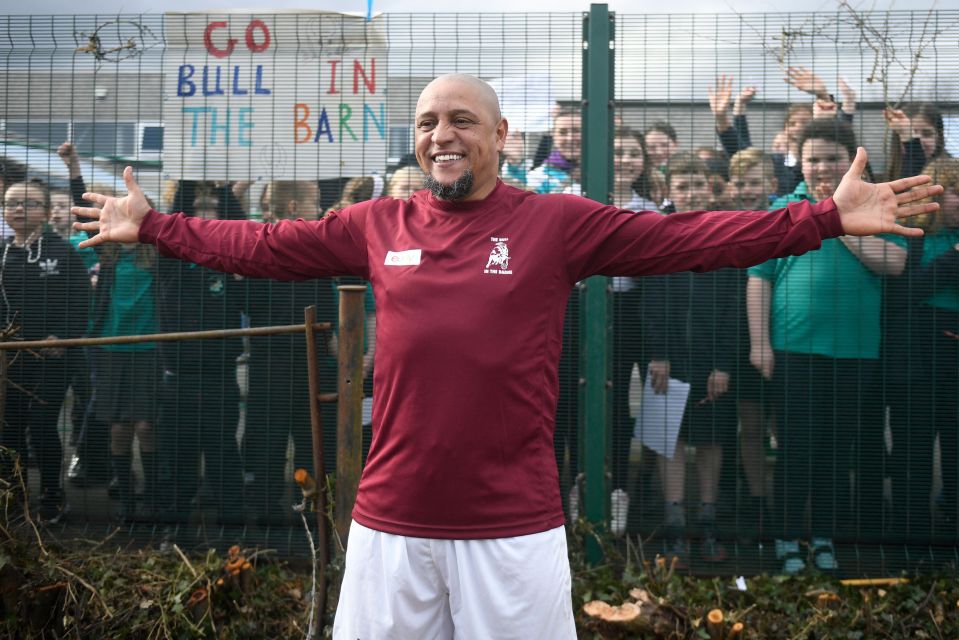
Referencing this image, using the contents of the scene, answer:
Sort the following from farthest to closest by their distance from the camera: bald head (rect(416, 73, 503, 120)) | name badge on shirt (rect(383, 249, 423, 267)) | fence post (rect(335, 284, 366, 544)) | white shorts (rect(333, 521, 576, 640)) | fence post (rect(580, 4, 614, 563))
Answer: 1. fence post (rect(580, 4, 614, 563))
2. fence post (rect(335, 284, 366, 544))
3. bald head (rect(416, 73, 503, 120))
4. name badge on shirt (rect(383, 249, 423, 267))
5. white shorts (rect(333, 521, 576, 640))

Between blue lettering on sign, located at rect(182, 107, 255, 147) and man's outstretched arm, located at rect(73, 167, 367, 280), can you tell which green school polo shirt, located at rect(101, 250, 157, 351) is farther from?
man's outstretched arm, located at rect(73, 167, 367, 280)

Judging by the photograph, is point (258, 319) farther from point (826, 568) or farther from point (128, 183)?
point (826, 568)

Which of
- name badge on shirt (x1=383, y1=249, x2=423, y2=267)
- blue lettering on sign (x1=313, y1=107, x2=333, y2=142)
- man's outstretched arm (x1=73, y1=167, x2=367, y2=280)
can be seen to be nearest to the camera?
name badge on shirt (x1=383, y1=249, x2=423, y2=267)

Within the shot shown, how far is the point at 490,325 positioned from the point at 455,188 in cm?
46

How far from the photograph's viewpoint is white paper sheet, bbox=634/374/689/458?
5.18 metres

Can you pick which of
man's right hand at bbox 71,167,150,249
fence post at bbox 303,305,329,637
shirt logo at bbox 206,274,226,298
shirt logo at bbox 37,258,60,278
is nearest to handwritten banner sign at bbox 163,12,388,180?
shirt logo at bbox 206,274,226,298

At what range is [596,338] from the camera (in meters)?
5.13

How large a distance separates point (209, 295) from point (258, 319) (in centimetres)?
29

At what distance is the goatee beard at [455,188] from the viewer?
299 cm

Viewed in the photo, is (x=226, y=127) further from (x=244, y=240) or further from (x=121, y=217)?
(x=244, y=240)

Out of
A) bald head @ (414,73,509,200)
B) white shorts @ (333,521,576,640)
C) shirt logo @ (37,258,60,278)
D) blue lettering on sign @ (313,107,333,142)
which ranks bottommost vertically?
white shorts @ (333,521,576,640)

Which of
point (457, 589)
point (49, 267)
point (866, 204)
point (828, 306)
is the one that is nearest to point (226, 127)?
point (49, 267)

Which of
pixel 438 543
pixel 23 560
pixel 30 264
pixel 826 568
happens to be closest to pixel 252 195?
pixel 30 264

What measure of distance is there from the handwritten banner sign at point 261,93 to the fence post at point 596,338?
123cm
